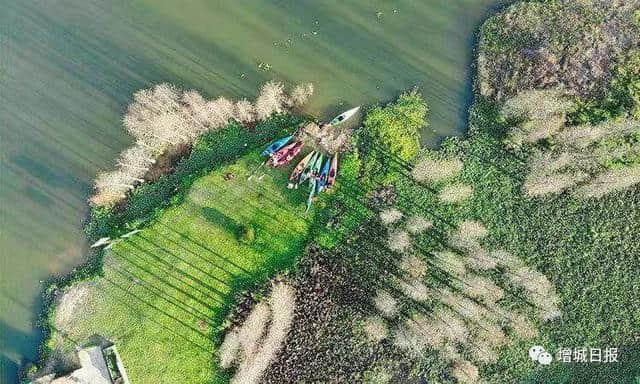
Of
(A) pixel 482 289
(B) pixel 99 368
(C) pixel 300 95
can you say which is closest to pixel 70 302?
(B) pixel 99 368

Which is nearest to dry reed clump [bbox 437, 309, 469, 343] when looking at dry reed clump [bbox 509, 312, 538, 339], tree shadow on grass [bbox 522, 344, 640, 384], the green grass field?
dry reed clump [bbox 509, 312, 538, 339]

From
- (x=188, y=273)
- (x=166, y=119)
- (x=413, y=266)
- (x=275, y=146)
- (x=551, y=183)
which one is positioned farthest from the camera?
(x=166, y=119)

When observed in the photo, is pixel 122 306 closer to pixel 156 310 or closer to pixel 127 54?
pixel 156 310

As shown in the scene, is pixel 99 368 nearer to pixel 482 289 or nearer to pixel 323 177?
pixel 323 177

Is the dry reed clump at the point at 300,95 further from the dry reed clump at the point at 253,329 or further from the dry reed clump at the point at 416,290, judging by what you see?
the dry reed clump at the point at 416,290

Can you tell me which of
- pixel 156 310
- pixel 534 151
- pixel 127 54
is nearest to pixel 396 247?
pixel 534 151

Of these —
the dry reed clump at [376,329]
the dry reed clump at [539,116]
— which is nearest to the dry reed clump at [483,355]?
the dry reed clump at [376,329]

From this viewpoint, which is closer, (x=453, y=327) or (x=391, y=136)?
(x=453, y=327)
